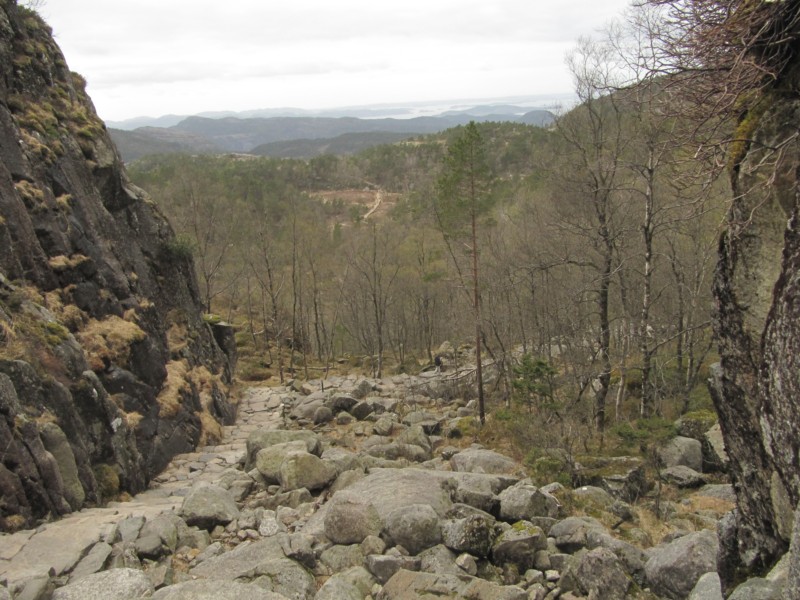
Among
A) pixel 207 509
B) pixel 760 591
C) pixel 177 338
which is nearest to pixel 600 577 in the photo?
pixel 760 591

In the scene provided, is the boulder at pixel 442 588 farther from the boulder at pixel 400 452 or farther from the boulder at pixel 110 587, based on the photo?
the boulder at pixel 400 452

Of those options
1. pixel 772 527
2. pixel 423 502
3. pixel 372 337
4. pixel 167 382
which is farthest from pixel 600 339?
pixel 372 337

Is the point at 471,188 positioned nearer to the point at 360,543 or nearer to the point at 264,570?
the point at 360,543

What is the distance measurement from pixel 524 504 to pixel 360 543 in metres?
2.97

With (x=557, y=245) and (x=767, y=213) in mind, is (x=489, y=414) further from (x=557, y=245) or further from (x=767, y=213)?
(x=767, y=213)

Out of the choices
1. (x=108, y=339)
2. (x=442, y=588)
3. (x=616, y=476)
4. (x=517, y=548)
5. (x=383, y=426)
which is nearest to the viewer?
(x=442, y=588)

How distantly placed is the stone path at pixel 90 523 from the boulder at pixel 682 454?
12043 millimetres

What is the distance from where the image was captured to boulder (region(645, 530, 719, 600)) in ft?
21.7

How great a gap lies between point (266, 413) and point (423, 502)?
16677mm

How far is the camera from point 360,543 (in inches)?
349

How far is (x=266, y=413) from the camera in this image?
81.7 ft

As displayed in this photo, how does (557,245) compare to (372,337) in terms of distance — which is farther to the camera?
(372,337)

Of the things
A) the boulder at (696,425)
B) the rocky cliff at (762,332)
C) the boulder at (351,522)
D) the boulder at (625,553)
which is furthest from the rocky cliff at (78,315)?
the boulder at (696,425)

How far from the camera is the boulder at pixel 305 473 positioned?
12570 mm
